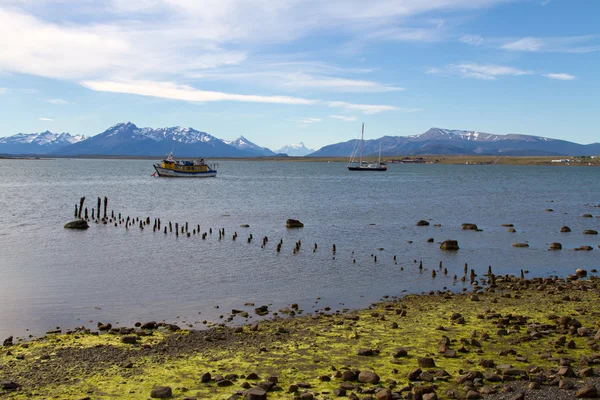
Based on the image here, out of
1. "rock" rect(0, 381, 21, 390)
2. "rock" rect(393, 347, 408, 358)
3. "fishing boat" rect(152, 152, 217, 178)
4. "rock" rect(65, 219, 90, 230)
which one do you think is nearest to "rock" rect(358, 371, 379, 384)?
"rock" rect(393, 347, 408, 358)

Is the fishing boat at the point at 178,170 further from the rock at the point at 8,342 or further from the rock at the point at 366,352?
the rock at the point at 366,352

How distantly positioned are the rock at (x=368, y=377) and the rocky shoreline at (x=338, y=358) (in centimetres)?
3

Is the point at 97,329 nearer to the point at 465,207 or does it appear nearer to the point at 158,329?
the point at 158,329

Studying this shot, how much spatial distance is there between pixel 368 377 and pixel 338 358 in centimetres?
262

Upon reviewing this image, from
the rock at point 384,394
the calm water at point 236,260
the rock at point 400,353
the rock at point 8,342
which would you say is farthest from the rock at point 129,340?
the rock at point 384,394

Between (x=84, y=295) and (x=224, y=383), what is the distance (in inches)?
617

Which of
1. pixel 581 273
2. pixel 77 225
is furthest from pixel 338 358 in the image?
pixel 77 225

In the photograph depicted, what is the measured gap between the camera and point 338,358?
18.3m

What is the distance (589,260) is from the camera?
130ft

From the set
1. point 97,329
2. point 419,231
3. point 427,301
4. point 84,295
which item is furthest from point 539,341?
point 419,231

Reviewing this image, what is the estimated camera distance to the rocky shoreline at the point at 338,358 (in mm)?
15305

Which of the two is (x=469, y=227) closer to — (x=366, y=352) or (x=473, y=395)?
(x=366, y=352)

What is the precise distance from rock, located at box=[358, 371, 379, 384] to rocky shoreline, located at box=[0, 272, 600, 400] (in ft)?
0.10

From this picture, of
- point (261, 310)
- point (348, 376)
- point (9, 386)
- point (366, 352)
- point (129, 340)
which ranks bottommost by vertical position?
point (261, 310)
